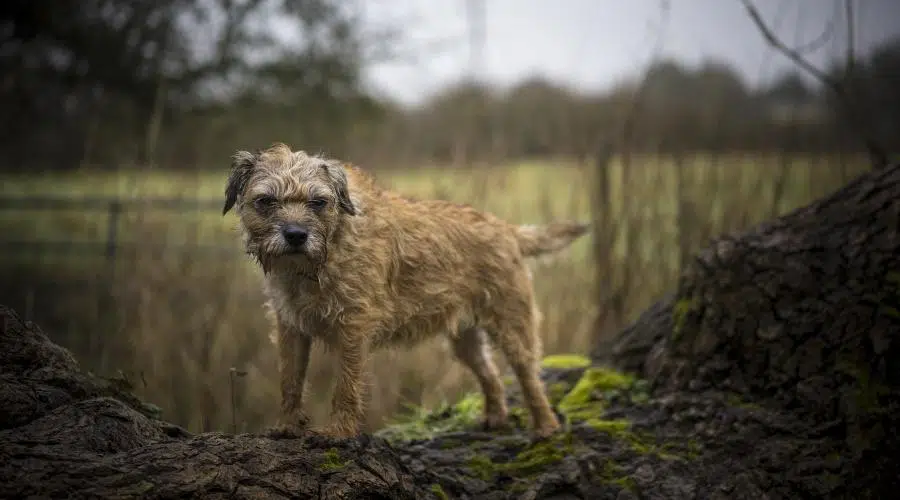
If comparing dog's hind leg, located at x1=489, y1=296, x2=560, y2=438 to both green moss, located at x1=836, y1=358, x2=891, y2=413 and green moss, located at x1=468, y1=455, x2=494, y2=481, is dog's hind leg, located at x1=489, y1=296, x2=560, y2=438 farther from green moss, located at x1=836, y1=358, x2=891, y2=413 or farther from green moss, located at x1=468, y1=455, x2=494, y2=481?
green moss, located at x1=836, y1=358, x2=891, y2=413

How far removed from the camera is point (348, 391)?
141 inches

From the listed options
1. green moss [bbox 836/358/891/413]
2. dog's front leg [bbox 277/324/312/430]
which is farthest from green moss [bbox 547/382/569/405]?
dog's front leg [bbox 277/324/312/430]

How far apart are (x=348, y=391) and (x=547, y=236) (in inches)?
77.2

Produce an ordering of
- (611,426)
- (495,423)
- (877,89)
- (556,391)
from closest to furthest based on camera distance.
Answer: (611,426), (495,423), (556,391), (877,89)

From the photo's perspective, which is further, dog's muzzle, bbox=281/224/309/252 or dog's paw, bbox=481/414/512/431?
dog's paw, bbox=481/414/512/431

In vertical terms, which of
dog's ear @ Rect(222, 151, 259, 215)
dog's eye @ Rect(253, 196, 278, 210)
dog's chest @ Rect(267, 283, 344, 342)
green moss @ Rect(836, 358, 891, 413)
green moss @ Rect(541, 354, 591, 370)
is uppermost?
dog's ear @ Rect(222, 151, 259, 215)

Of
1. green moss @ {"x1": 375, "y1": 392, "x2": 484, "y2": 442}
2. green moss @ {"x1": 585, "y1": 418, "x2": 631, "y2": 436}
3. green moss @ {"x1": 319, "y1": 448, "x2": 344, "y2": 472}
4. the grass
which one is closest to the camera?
green moss @ {"x1": 319, "y1": 448, "x2": 344, "y2": 472}

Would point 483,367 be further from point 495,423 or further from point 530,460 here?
point 530,460

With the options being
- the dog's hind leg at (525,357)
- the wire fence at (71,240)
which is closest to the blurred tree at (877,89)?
the dog's hind leg at (525,357)

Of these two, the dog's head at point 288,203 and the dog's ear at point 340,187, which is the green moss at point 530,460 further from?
the dog's ear at point 340,187

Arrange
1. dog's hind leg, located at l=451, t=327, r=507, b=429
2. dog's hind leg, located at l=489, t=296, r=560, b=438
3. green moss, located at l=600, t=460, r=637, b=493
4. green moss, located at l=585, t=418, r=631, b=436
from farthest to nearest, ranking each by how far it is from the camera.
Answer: dog's hind leg, located at l=451, t=327, r=507, b=429 → dog's hind leg, located at l=489, t=296, r=560, b=438 → green moss, located at l=585, t=418, r=631, b=436 → green moss, located at l=600, t=460, r=637, b=493

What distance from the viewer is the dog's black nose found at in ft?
10.8

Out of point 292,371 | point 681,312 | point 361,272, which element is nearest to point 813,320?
point 681,312

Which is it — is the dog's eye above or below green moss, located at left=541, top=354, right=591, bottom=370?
above
